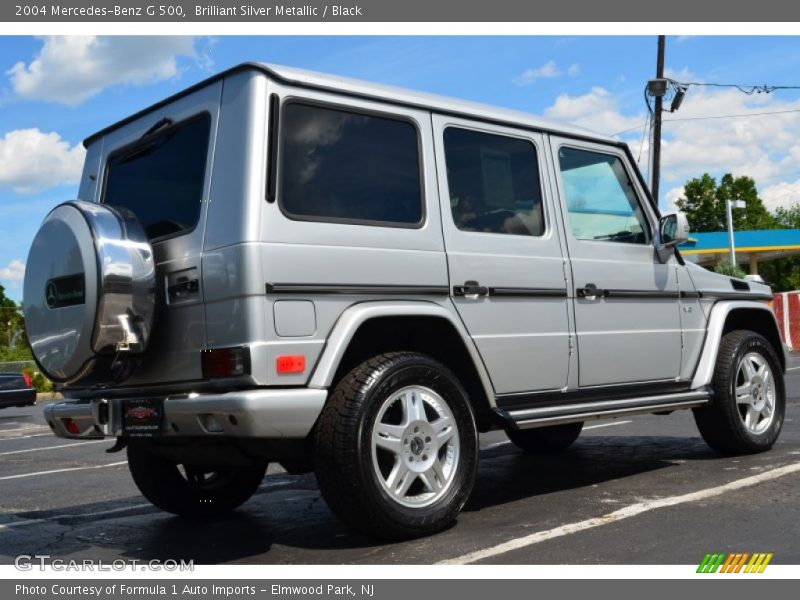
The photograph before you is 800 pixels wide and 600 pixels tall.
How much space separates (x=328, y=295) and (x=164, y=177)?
1.25 meters

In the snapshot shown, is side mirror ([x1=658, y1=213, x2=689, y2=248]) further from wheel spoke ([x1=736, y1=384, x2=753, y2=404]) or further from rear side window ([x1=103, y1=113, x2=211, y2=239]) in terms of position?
rear side window ([x1=103, y1=113, x2=211, y2=239])

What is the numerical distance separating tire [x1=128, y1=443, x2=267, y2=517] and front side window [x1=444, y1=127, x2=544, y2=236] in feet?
6.36

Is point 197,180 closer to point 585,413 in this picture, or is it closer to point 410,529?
point 410,529

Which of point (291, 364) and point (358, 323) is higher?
point (358, 323)

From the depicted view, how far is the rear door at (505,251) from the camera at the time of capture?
5.03m

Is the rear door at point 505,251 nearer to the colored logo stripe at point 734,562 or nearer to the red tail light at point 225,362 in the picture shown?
the red tail light at point 225,362

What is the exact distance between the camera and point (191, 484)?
228 inches

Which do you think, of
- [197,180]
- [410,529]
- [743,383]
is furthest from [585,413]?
[197,180]

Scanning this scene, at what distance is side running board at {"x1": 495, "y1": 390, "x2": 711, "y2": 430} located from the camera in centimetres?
509

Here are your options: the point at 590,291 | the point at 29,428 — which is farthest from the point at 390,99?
the point at 29,428

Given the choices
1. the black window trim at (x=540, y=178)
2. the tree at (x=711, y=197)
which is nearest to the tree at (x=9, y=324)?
the black window trim at (x=540, y=178)

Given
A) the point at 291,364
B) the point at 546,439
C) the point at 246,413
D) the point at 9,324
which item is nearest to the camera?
the point at 246,413

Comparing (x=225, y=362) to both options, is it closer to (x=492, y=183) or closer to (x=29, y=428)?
(x=492, y=183)
